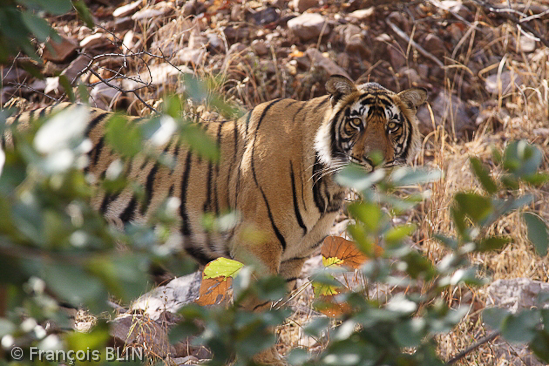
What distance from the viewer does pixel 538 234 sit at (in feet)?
2.83

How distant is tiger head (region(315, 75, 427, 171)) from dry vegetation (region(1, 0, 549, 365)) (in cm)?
159

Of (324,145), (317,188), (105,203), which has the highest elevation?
(324,145)

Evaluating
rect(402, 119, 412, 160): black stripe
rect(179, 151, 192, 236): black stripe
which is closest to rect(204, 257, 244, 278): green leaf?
rect(179, 151, 192, 236): black stripe

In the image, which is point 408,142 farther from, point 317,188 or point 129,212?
point 129,212

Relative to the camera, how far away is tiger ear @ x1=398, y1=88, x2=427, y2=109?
11.5 ft

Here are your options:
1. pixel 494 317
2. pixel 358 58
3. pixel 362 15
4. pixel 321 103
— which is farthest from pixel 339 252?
pixel 362 15

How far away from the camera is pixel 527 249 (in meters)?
4.37

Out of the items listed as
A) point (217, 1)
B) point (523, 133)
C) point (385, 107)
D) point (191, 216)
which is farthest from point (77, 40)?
point (523, 133)

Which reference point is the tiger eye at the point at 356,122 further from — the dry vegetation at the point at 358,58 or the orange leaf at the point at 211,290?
the dry vegetation at the point at 358,58

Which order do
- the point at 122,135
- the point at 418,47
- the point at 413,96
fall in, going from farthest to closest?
the point at 418,47
the point at 413,96
the point at 122,135

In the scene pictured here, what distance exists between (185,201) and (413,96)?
1.57m

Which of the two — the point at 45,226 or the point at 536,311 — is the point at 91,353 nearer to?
the point at 45,226

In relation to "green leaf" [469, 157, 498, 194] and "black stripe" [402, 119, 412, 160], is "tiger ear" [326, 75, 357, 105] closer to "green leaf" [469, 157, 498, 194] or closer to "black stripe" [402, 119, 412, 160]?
"black stripe" [402, 119, 412, 160]

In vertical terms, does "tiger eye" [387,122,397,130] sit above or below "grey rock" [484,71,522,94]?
above
